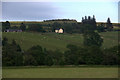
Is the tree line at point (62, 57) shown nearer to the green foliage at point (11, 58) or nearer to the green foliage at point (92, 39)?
the green foliage at point (11, 58)

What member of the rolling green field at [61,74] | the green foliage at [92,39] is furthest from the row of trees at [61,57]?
the green foliage at [92,39]

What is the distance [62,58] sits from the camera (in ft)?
171

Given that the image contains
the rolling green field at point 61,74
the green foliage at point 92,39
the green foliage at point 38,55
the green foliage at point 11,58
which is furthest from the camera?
the green foliage at point 92,39

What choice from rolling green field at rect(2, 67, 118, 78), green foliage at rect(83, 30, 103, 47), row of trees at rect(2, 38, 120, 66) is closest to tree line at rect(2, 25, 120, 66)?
row of trees at rect(2, 38, 120, 66)

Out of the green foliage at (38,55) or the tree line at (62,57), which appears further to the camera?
the green foliage at (38,55)

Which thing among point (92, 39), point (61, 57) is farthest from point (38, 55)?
point (92, 39)

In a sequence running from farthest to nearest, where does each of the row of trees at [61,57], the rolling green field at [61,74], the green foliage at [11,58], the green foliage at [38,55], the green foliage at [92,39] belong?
the green foliage at [92,39] → the green foliage at [38,55] → the row of trees at [61,57] → the green foliage at [11,58] → the rolling green field at [61,74]

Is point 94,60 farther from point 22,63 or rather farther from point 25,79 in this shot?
point 25,79

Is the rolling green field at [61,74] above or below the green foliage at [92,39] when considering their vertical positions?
below

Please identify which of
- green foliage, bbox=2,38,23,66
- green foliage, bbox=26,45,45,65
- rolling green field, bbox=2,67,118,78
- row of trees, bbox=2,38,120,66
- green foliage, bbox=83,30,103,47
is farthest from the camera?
green foliage, bbox=83,30,103,47

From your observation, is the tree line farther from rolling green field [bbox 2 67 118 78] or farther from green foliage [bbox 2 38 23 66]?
rolling green field [bbox 2 67 118 78]

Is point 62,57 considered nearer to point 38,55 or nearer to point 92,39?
point 38,55

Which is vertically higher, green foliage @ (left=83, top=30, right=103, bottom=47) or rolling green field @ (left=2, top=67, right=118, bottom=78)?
green foliage @ (left=83, top=30, right=103, bottom=47)

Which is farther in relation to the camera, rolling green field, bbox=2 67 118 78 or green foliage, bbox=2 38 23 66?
green foliage, bbox=2 38 23 66
